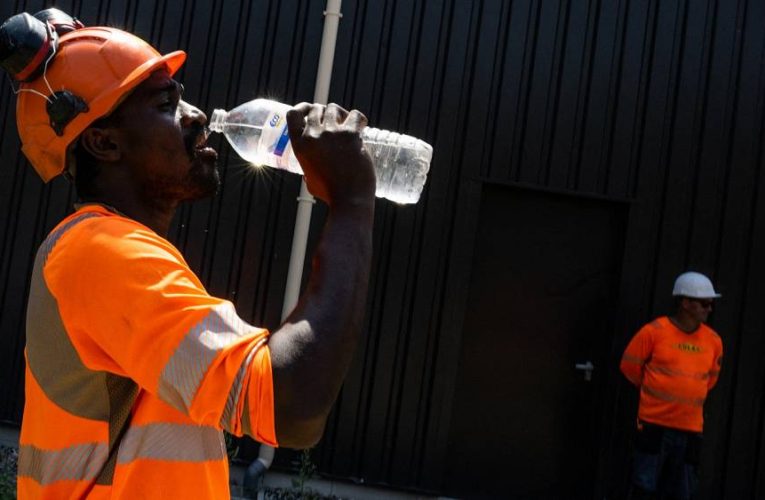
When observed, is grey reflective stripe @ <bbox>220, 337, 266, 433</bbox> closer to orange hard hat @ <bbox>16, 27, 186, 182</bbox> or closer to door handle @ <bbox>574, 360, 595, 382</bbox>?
orange hard hat @ <bbox>16, 27, 186, 182</bbox>

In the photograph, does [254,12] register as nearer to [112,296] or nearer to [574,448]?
[574,448]

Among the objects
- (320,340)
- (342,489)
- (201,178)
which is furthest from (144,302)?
(342,489)

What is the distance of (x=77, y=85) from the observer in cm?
164

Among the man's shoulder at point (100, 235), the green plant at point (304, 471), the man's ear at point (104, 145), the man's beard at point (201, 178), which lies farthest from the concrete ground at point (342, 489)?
the man's shoulder at point (100, 235)

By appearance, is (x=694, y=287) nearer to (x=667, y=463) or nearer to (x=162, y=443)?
(x=667, y=463)

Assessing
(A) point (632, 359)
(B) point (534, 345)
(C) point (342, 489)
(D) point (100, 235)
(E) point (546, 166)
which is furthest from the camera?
(B) point (534, 345)

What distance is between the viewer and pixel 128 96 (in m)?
1.69

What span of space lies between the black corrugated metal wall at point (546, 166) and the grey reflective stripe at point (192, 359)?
5.58m

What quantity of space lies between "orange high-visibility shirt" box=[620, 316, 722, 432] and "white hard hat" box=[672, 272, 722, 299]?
246 millimetres

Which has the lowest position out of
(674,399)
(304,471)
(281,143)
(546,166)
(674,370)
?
(304,471)

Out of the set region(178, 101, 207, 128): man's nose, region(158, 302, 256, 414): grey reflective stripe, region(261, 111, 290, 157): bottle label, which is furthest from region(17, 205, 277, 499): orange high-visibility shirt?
region(261, 111, 290, 157): bottle label

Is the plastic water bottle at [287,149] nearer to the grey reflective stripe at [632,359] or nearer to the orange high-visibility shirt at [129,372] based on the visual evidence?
the orange high-visibility shirt at [129,372]

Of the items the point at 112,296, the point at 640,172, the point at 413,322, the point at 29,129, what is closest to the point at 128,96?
the point at 29,129

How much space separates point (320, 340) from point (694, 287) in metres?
5.73
